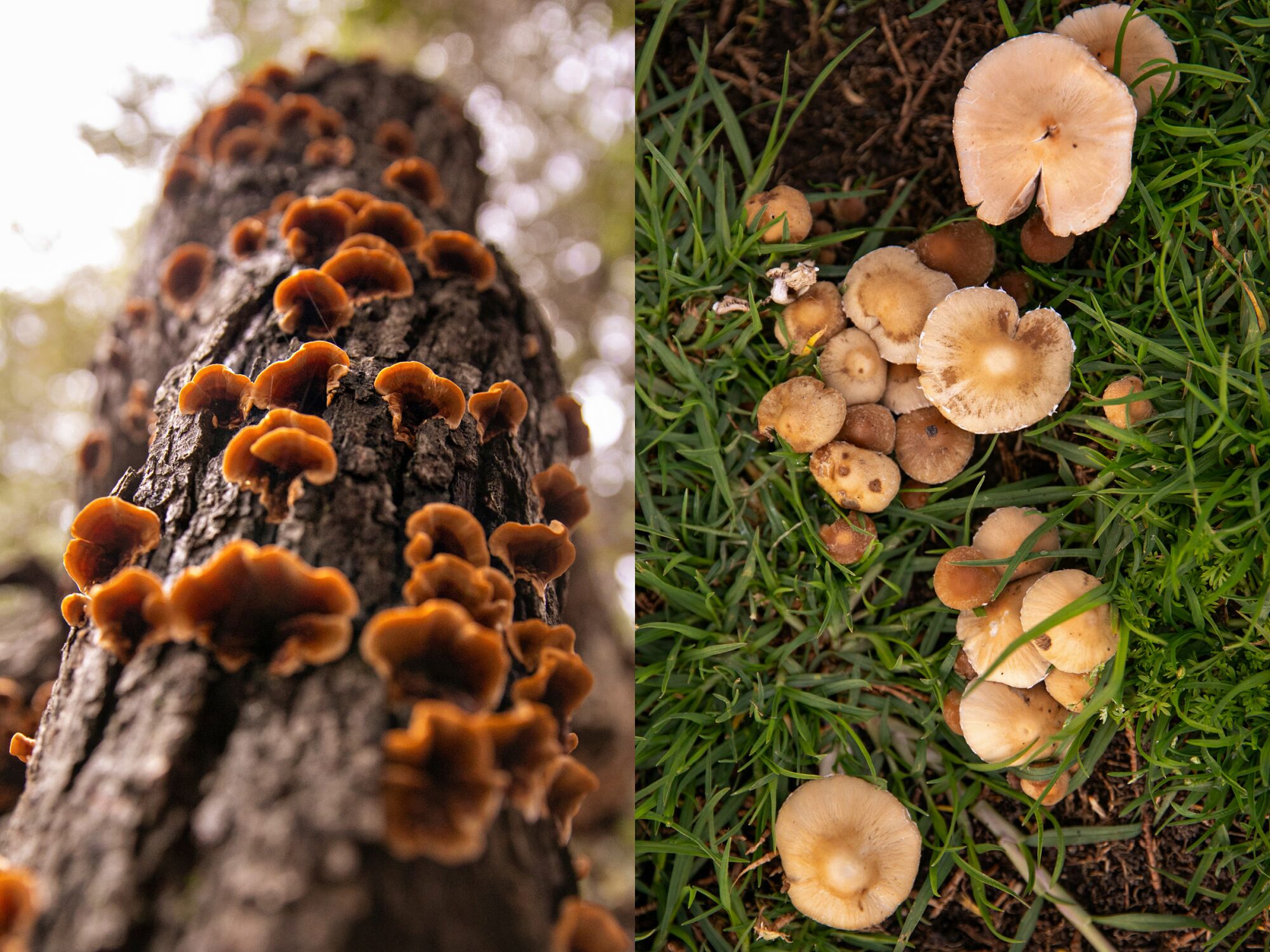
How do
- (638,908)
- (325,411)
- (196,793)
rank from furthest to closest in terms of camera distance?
(638,908) → (325,411) → (196,793)

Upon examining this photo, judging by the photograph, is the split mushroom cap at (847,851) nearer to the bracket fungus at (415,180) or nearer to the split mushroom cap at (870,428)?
the split mushroom cap at (870,428)

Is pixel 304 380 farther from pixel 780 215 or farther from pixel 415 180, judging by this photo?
pixel 780 215

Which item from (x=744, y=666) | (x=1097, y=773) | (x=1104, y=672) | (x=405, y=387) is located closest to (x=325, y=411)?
(x=405, y=387)

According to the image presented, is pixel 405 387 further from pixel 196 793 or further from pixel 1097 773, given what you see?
pixel 1097 773

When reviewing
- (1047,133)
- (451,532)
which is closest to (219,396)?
(451,532)

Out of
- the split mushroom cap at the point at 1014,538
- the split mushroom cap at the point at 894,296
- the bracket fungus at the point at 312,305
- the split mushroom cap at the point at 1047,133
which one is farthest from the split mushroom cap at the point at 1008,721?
the bracket fungus at the point at 312,305

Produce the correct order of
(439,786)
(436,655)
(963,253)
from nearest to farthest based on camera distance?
(439,786) < (436,655) < (963,253)

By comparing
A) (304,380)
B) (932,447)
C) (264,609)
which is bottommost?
(932,447)
